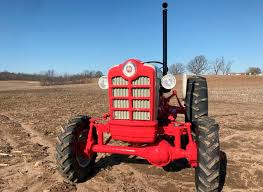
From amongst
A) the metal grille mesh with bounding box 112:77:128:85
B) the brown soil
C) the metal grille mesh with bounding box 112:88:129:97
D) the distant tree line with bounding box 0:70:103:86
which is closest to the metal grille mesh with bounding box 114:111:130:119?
the metal grille mesh with bounding box 112:88:129:97

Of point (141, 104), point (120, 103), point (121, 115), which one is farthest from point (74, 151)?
point (141, 104)

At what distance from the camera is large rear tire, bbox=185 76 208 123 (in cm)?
657

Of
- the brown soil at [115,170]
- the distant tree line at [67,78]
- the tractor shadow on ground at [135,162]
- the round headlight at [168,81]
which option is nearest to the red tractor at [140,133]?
the round headlight at [168,81]

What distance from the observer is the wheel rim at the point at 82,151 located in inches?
220

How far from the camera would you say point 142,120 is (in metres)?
5.15

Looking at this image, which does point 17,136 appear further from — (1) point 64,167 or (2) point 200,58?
(2) point 200,58

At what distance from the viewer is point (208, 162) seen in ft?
15.3

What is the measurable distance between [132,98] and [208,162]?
4.58 feet

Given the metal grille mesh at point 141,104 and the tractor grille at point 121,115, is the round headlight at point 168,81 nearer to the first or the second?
the metal grille mesh at point 141,104

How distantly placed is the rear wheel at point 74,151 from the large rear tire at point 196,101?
1.94 meters

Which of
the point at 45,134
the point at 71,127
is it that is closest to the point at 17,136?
the point at 45,134

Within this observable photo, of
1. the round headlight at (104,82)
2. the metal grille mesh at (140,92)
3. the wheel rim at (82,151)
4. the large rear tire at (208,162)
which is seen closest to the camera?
the large rear tire at (208,162)

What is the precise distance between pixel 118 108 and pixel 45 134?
4582 mm

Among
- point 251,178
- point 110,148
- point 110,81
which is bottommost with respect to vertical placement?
point 251,178
